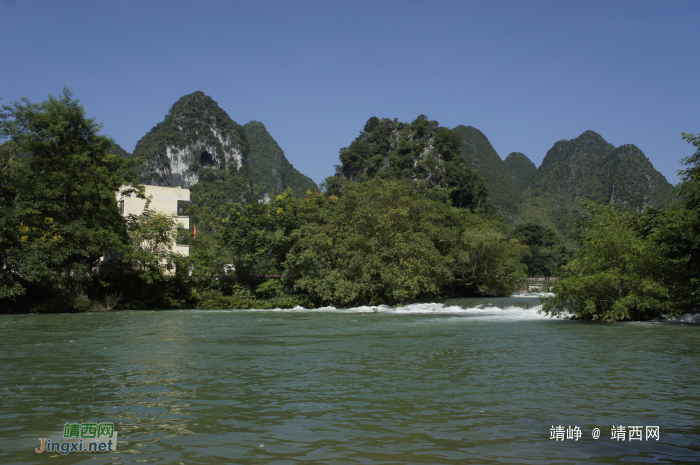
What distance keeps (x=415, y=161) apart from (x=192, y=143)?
74.6 metres

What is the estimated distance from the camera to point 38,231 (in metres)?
26.7

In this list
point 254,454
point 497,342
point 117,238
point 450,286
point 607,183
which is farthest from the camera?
point 607,183

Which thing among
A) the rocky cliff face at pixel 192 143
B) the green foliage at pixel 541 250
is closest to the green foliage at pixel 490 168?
the green foliage at pixel 541 250

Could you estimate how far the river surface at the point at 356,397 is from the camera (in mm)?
5602

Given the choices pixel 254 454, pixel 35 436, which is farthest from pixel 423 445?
pixel 35 436

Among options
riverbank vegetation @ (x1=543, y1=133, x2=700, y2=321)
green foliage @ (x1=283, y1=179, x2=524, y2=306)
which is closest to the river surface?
riverbank vegetation @ (x1=543, y1=133, x2=700, y2=321)

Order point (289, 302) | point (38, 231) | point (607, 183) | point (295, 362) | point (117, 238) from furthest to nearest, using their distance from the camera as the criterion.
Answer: point (607, 183) → point (289, 302) → point (117, 238) → point (38, 231) → point (295, 362)

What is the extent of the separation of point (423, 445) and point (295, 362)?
6.29 meters

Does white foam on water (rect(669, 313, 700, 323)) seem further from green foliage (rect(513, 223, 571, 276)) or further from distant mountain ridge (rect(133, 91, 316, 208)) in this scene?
distant mountain ridge (rect(133, 91, 316, 208))

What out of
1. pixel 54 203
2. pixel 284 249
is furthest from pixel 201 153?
pixel 54 203

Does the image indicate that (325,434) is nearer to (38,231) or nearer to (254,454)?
(254,454)

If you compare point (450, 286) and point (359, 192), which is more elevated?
point (359, 192)

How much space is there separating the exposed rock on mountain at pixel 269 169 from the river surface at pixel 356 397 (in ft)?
468

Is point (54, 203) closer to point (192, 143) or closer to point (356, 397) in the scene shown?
point (356, 397)
